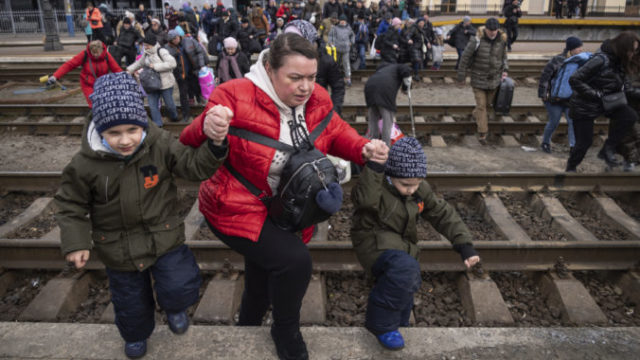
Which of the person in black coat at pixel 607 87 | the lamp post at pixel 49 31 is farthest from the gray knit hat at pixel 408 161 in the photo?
the lamp post at pixel 49 31

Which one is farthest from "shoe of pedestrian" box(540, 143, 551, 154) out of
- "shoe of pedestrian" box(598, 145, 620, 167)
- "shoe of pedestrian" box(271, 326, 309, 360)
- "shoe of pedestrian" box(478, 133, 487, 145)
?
"shoe of pedestrian" box(271, 326, 309, 360)

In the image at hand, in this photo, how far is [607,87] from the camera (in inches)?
248

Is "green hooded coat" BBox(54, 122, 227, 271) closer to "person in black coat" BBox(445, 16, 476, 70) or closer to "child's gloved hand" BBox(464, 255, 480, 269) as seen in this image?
"child's gloved hand" BBox(464, 255, 480, 269)

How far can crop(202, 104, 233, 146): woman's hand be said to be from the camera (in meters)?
2.29

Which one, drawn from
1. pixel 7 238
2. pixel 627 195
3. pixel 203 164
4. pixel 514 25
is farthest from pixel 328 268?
pixel 514 25

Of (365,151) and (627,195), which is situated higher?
(365,151)

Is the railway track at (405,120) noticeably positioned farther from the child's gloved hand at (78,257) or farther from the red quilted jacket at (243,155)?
the child's gloved hand at (78,257)

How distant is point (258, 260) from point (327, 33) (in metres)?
10.8

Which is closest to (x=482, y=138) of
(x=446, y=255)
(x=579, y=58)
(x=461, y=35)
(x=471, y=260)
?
(x=579, y=58)

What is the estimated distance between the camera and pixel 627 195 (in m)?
6.07

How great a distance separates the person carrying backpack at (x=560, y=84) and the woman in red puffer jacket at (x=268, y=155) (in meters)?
5.86

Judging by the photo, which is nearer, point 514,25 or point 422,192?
point 422,192

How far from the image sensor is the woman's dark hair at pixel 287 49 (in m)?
2.45

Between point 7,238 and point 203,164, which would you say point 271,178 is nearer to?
point 203,164
